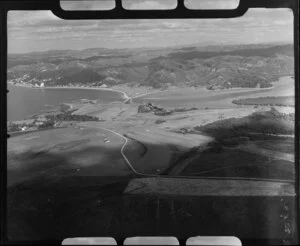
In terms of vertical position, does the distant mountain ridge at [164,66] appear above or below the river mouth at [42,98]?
above

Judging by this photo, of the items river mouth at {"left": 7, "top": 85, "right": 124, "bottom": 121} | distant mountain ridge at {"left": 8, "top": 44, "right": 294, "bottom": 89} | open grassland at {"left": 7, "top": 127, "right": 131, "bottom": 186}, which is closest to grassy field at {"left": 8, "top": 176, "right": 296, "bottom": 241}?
open grassland at {"left": 7, "top": 127, "right": 131, "bottom": 186}

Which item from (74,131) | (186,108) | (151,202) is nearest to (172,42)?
(186,108)

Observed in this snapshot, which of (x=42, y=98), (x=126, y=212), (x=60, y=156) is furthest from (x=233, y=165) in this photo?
(x=42, y=98)

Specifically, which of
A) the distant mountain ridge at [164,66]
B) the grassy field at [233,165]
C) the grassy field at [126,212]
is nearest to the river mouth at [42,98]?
the distant mountain ridge at [164,66]

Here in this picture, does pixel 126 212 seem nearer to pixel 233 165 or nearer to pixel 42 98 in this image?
pixel 233 165

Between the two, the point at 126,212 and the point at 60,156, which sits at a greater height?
the point at 60,156

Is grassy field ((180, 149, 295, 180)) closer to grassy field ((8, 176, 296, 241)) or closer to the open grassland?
grassy field ((8, 176, 296, 241))

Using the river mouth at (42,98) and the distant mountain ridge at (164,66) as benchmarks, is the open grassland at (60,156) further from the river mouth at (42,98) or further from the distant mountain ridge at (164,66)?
the distant mountain ridge at (164,66)

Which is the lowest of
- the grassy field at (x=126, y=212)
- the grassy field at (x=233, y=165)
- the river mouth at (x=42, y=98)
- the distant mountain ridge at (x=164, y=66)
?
the grassy field at (x=126, y=212)

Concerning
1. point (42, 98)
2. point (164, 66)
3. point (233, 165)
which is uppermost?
point (164, 66)
